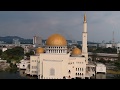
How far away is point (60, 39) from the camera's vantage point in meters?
5.68

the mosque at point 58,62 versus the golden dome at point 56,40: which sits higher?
the golden dome at point 56,40

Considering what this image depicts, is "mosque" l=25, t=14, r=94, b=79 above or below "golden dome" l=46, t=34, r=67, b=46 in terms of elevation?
below

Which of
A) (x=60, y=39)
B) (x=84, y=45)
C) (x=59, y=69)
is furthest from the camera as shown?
(x=84, y=45)

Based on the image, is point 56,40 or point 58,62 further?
point 56,40

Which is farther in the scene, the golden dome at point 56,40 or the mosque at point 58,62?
the golden dome at point 56,40

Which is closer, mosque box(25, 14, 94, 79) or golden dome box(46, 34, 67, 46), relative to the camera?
mosque box(25, 14, 94, 79)

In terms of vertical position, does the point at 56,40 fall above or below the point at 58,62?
above
